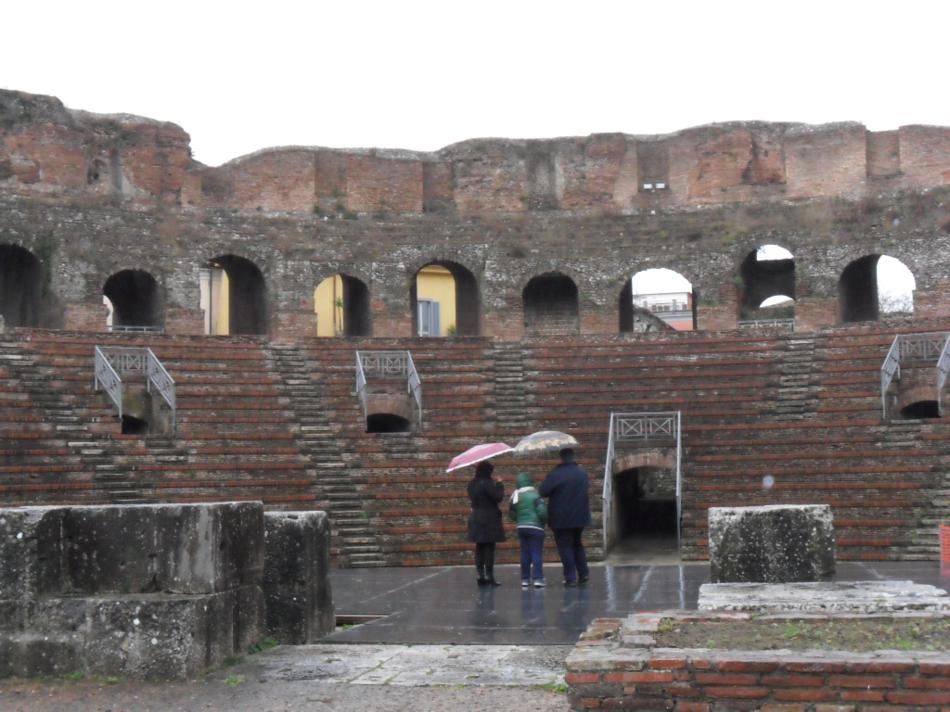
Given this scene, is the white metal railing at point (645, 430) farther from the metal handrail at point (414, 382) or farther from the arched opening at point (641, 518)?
the metal handrail at point (414, 382)

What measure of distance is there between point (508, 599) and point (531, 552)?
3.82 feet

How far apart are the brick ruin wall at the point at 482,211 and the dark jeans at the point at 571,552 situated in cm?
1268

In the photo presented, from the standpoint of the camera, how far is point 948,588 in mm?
12070

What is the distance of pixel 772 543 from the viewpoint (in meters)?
10.8

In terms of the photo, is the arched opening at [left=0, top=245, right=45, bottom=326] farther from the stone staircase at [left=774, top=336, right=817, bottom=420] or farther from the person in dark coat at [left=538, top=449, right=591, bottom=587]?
the person in dark coat at [left=538, top=449, right=591, bottom=587]

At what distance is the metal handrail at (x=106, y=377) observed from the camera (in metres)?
19.4

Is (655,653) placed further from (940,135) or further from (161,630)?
(940,135)

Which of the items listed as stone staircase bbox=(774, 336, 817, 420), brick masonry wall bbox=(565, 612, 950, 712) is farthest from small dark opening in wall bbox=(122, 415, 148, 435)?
brick masonry wall bbox=(565, 612, 950, 712)

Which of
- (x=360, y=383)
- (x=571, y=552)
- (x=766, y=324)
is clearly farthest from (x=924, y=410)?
(x=571, y=552)

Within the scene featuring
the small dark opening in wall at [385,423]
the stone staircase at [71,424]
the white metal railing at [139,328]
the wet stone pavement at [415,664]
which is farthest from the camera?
the white metal railing at [139,328]

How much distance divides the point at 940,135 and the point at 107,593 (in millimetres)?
21853

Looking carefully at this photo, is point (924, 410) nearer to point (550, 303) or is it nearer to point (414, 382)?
point (550, 303)

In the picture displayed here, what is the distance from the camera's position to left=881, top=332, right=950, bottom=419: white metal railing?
19.5m

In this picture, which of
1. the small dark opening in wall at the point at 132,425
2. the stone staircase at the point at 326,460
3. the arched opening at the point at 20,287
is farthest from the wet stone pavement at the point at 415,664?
the arched opening at the point at 20,287
